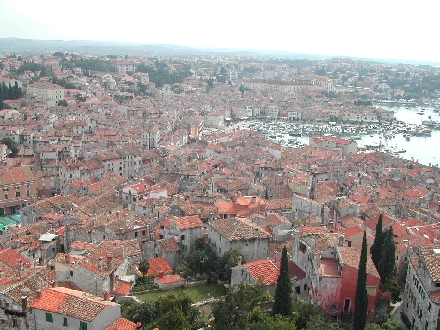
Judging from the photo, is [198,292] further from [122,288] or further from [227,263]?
[122,288]

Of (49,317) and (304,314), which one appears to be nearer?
(49,317)

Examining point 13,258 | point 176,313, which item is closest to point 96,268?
point 176,313

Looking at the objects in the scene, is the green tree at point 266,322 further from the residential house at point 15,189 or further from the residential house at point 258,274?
the residential house at point 15,189

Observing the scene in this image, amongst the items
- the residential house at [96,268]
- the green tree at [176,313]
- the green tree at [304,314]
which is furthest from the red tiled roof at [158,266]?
the green tree at [304,314]

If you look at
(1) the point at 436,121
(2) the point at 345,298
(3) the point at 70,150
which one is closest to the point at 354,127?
(1) the point at 436,121

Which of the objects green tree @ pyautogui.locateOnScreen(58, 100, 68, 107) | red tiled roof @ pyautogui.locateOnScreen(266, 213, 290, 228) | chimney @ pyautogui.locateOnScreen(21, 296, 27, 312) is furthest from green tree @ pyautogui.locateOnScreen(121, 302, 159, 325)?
green tree @ pyautogui.locateOnScreen(58, 100, 68, 107)

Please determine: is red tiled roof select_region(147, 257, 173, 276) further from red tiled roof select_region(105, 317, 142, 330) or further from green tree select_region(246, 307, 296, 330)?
green tree select_region(246, 307, 296, 330)
